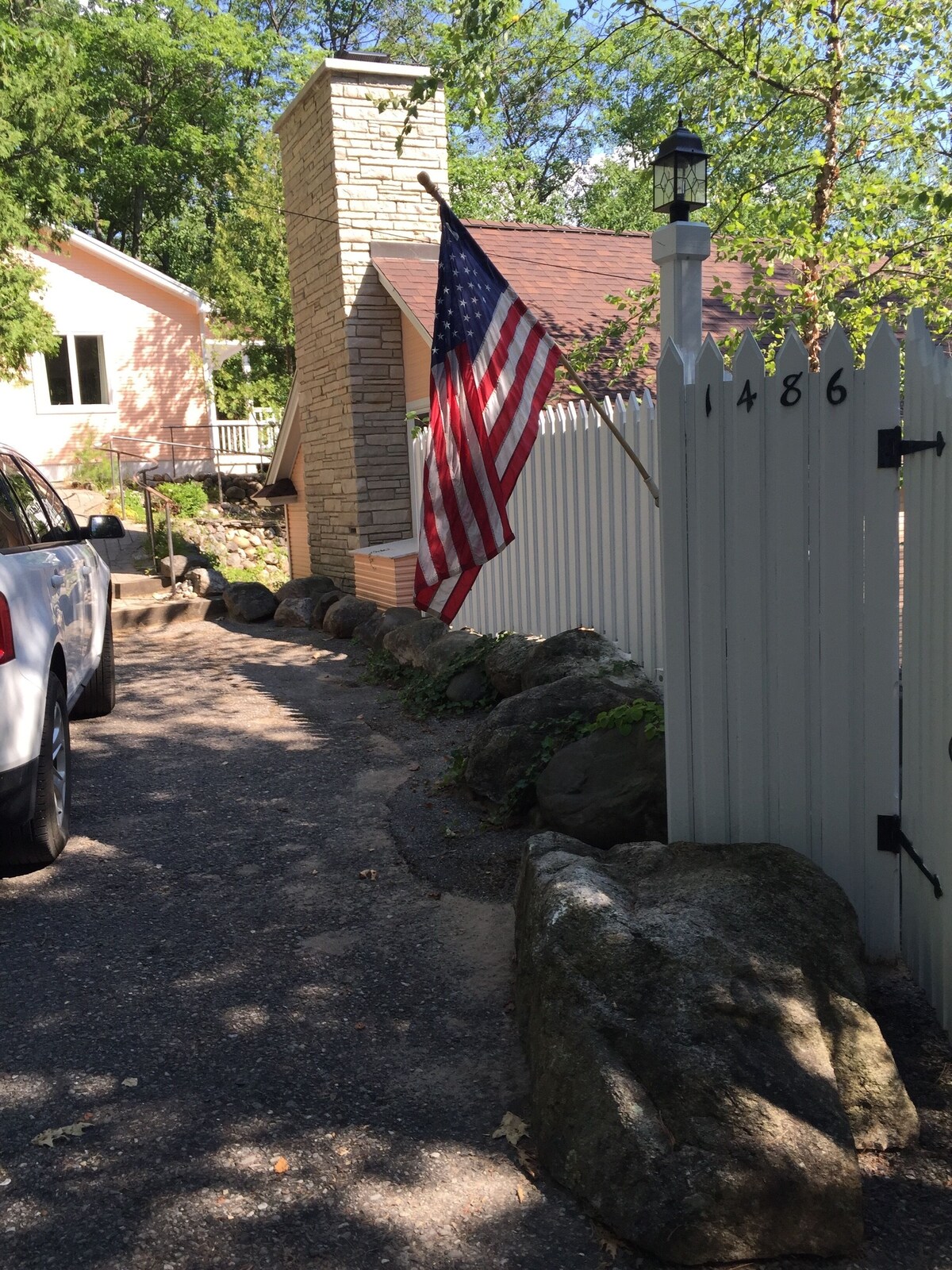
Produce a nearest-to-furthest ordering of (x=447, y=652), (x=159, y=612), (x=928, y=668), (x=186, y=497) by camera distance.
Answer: (x=928, y=668) < (x=447, y=652) < (x=159, y=612) < (x=186, y=497)

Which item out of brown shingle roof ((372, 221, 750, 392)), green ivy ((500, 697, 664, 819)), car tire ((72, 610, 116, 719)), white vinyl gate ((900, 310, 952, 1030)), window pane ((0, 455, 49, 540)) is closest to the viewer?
white vinyl gate ((900, 310, 952, 1030))

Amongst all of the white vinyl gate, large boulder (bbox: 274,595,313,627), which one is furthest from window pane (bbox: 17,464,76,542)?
large boulder (bbox: 274,595,313,627)

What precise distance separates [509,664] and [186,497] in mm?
14400

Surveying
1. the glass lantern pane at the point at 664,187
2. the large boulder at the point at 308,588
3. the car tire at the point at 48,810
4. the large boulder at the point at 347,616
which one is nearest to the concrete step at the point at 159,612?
the large boulder at the point at 308,588

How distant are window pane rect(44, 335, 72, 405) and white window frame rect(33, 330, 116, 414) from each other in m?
0.08

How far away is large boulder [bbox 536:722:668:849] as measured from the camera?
15.4ft

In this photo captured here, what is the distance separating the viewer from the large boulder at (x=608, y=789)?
4699mm

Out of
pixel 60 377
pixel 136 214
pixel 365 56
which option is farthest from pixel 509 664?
pixel 136 214

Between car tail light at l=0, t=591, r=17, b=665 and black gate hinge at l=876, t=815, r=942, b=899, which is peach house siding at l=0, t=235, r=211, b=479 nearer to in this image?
car tail light at l=0, t=591, r=17, b=665

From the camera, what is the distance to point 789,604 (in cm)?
370

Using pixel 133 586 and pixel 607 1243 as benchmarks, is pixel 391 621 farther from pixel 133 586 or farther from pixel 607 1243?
pixel 607 1243

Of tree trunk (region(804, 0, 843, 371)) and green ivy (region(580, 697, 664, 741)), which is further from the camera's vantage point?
tree trunk (region(804, 0, 843, 371))

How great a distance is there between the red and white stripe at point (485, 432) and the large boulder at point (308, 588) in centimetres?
850

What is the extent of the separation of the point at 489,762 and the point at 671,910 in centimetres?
263
